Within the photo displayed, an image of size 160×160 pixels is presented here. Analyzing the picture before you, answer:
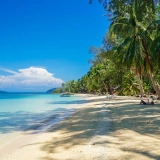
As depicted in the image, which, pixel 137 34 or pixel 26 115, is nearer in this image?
pixel 26 115

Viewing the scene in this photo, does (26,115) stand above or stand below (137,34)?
below

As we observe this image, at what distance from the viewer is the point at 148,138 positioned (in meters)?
6.33

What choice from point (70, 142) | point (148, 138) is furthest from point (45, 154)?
point (148, 138)

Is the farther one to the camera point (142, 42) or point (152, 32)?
point (142, 42)

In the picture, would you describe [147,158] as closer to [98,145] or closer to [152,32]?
[98,145]

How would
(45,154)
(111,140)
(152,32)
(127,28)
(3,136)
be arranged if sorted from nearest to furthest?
(45,154), (111,140), (3,136), (152,32), (127,28)

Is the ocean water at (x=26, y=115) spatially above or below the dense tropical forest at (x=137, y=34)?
below

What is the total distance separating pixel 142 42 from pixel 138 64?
2296 millimetres

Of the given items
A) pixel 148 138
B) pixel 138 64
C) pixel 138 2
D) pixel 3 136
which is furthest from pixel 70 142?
pixel 138 64

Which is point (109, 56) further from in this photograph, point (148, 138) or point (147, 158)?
point (147, 158)

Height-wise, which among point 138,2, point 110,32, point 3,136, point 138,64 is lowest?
point 3,136

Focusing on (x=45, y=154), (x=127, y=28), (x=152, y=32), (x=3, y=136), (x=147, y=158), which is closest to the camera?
(x=147, y=158)

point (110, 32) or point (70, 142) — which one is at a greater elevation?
point (110, 32)

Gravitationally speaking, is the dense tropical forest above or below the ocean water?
above
